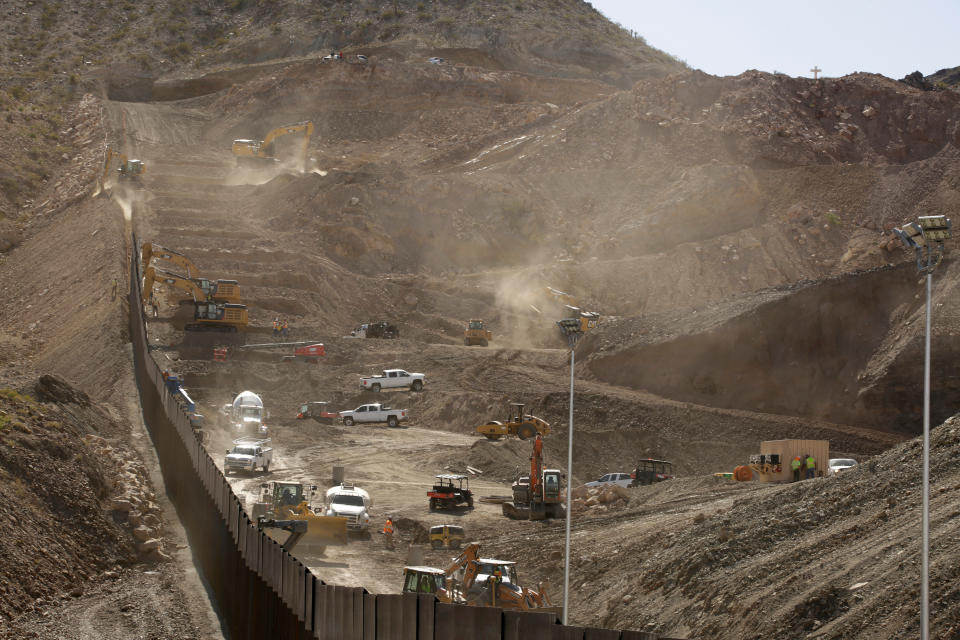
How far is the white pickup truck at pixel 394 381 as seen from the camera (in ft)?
162

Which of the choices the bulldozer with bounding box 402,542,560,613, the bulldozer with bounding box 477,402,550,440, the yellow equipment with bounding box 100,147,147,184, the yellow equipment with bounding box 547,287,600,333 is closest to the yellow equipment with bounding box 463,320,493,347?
the yellow equipment with bounding box 547,287,600,333

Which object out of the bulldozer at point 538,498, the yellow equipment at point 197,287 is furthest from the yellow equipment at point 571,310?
the bulldozer at point 538,498

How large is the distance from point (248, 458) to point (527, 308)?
99.4 feet

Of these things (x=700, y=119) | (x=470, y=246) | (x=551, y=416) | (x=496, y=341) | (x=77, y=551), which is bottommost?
(x=77, y=551)

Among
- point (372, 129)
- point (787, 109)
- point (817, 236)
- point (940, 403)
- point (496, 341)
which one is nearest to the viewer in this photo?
point (940, 403)

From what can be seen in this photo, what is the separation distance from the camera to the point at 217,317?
5288cm

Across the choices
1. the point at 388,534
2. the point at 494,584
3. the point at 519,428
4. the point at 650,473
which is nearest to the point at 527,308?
the point at 519,428

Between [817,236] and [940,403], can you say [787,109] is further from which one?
[940,403]

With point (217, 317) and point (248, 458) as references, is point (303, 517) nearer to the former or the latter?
point (248, 458)

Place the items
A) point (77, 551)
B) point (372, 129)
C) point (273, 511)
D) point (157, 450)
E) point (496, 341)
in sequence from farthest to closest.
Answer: point (372, 129) < point (496, 341) < point (157, 450) < point (273, 511) < point (77, 551)

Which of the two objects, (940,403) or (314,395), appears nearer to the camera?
(940,403)

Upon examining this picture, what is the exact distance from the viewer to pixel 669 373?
5047cm

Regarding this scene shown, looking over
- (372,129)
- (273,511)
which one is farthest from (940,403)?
(372,129)

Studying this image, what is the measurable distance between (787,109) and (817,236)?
14.7 m
